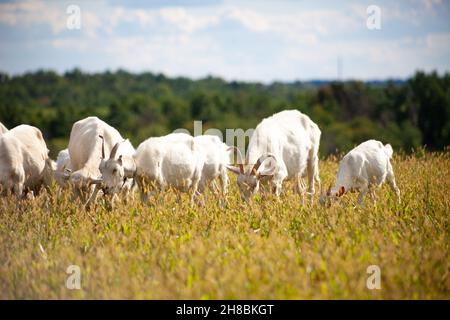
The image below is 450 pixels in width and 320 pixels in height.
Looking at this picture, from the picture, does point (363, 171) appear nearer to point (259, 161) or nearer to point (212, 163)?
point (259, 161)

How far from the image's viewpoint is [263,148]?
1341cm

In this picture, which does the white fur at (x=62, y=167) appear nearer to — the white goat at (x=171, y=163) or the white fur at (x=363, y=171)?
the white goat at (x=171, y=163)

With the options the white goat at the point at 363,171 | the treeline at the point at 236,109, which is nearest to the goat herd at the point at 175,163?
the white goat at the point at 363,171

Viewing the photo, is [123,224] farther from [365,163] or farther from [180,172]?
[365,163]

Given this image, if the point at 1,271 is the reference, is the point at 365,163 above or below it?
above

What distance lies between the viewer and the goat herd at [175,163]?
39.1 ft

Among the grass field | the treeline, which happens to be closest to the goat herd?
the grass field

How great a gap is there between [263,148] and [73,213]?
4.16 meters

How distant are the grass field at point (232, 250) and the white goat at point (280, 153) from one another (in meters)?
0.68

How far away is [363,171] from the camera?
43.2ft

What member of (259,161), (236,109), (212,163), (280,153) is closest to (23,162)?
(212,163)

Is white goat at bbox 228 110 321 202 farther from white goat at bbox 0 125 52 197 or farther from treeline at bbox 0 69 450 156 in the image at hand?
treeline at bbox 0 69 450 156
